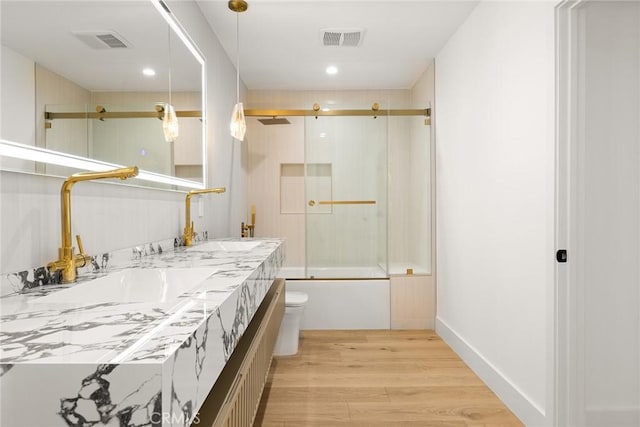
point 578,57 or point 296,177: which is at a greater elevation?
point 578,57

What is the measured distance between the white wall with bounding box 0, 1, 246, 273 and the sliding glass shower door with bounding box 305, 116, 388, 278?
91 cm

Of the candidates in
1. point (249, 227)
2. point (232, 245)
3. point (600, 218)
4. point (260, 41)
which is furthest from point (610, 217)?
point (249, 227)

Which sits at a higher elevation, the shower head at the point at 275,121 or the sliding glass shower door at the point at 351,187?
the shower head at the point at 275,121

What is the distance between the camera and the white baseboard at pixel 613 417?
5.65ft

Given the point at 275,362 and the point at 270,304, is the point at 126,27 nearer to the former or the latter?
the point at 270,304

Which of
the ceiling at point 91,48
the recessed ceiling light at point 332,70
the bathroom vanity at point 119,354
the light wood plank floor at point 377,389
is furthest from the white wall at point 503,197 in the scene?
the ceiling at point 91,48

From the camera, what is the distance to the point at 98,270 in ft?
4.33

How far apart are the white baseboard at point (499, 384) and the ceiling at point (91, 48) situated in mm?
2397

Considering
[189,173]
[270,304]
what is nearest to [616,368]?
[270,304]

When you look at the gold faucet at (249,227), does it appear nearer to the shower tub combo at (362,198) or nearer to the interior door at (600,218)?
the shower tub combo at (362,198)

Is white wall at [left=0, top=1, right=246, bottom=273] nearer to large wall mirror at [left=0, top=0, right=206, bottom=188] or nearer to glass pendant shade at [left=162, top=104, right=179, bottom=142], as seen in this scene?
large wall mirror at [left=0, top=0, right=206, bottom=188]

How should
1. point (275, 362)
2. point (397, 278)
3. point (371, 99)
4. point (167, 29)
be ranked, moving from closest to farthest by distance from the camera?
1. point (167, 29)
2. point (275, 362)
3. point (397, 278)
4. point (371, 99)

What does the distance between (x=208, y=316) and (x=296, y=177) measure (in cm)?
370

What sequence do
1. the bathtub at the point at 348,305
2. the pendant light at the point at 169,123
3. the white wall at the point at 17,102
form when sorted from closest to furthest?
the white wall at the point at 17,102 → the pendant light at the point at 169,123 → the bathtub at the point at 348,305
